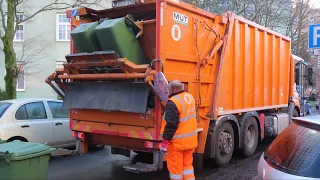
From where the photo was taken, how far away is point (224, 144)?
22.0 feet

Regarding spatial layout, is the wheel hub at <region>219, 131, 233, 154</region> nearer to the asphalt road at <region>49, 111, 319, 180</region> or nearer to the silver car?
the asphalt road at <region>49, 111, 319, 180</region>

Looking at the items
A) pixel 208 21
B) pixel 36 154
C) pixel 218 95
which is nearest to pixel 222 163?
pixel 218 95

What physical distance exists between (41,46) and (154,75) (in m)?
16.2

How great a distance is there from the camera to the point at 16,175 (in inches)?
163

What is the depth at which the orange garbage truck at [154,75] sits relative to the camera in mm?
5262

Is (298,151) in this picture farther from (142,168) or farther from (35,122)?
(35,122)

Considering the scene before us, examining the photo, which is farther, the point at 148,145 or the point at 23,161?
the point at 148,145

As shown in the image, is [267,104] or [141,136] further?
[267,104]

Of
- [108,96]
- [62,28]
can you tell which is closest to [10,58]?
[62,28]

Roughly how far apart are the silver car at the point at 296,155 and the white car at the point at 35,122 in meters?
4.93

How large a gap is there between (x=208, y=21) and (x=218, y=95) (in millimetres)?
1347

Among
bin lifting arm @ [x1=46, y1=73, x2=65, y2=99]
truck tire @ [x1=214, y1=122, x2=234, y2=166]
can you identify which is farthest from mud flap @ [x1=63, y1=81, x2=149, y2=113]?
truck tire @ [x1=214, y1=122, x2=234, y2=166]

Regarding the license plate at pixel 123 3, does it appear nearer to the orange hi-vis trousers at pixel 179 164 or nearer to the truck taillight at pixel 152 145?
the truck taillight at pixel 152 145

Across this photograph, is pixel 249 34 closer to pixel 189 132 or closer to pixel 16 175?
pixel 189 132
